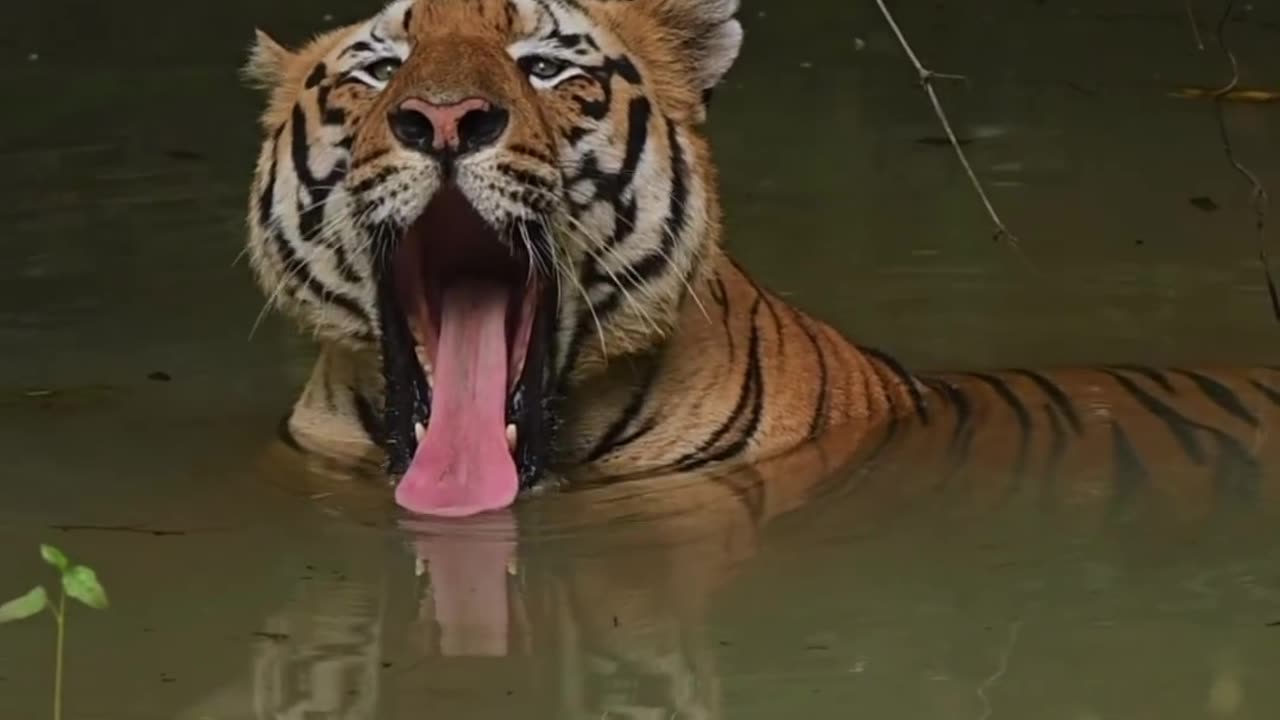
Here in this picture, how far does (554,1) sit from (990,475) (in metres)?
1.02

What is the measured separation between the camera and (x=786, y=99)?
7375 mm

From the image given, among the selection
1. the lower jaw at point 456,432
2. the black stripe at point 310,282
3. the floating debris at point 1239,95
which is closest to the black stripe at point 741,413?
the lower jaw at point 456,432

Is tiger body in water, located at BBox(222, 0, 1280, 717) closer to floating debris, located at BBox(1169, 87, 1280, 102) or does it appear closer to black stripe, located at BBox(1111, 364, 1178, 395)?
black stripe, located at BBox(1111, 364, 1178, 395)

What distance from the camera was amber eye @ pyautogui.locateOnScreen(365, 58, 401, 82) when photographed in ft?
12.1

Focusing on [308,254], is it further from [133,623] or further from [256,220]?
[133,623]

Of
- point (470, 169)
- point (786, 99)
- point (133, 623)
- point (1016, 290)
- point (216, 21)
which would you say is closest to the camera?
point (133, 623)

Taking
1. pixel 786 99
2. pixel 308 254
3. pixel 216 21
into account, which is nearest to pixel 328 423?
pixel 308 254

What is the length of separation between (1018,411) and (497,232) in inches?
46.3

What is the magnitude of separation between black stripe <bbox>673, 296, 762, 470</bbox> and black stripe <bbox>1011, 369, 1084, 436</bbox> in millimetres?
577

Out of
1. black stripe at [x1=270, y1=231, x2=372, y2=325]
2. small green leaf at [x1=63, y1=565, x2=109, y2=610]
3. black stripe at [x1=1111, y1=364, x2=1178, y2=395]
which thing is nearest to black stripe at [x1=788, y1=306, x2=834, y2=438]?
black stripe at [x1=1111, y1=364, x2=1178, y2=395]

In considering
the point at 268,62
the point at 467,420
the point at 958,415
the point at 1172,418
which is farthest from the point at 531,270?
the point at 1172,418

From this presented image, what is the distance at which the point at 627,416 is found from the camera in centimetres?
384

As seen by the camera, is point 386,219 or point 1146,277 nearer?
point 386,219

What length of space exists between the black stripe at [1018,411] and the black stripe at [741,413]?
1.42 feet
